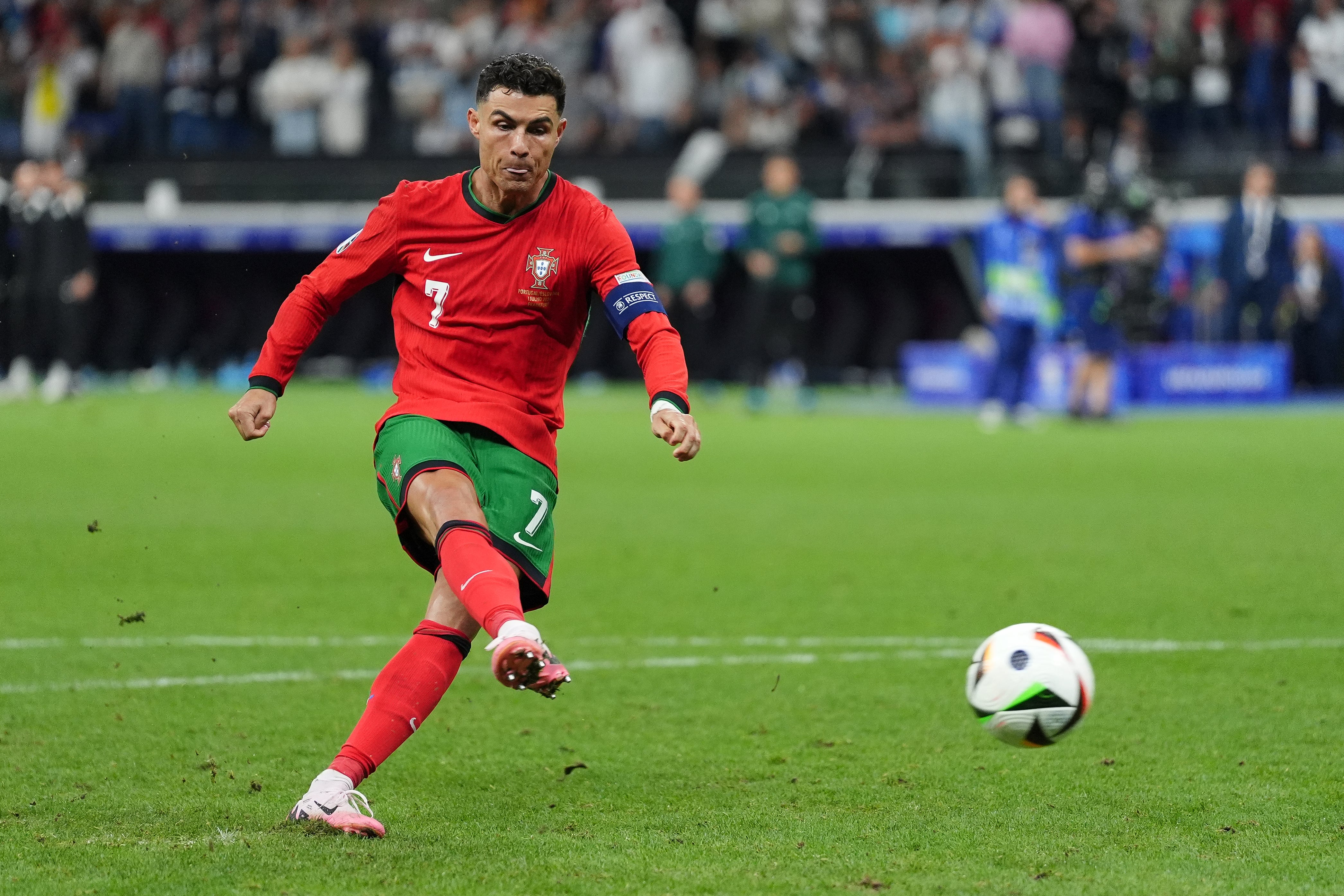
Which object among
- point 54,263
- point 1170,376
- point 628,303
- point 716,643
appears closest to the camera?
point 628,303

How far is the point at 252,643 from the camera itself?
23.3 ft

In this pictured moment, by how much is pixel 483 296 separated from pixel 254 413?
0.67 m

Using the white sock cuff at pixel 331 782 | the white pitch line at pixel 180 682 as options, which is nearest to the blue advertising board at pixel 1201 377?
the white pitch line at pixel 180 682

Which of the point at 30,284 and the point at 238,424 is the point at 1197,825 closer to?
the point at 238,424

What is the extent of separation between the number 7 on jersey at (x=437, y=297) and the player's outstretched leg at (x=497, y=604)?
2.15 feet

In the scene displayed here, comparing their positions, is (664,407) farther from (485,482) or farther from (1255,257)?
(1255,257)

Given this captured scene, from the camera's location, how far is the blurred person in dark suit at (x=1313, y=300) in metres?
20.1

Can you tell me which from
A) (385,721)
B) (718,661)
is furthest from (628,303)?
(718,661)

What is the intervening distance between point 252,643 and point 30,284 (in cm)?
1394

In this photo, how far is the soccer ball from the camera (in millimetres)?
4637

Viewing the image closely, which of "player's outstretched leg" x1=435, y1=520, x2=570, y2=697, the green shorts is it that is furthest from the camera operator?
"player's outstretched leg" x1=435, y1=520, x2=570, y2=697

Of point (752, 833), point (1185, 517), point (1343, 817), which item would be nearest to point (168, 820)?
point (752, 833)

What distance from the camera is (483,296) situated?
479cm

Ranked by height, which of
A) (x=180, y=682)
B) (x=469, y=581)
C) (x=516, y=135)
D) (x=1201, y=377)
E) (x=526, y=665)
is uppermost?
(x=516, y=135)
